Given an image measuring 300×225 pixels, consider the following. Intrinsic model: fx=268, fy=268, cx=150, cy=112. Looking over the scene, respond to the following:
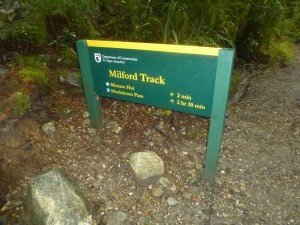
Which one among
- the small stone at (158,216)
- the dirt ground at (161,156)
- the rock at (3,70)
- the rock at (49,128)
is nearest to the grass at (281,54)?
the dirt ground at (161,156)

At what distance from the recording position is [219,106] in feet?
6.71

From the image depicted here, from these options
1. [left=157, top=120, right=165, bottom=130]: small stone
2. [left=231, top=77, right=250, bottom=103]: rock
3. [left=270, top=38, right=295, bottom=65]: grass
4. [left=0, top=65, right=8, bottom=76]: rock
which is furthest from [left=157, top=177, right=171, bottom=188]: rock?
[left=270, top=38, right=295, bottom=65]: grass

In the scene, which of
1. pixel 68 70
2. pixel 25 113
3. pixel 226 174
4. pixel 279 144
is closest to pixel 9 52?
pixel 68 70

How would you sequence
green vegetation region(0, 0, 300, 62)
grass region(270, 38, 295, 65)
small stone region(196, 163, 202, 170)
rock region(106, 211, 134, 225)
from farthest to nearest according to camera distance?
grass region(270, 38, 295, 65) → green vegetation region(0, 0, 300, 62) → small stone region(196, 163, 202, 170) → rock region(106, 211, 134, 225)

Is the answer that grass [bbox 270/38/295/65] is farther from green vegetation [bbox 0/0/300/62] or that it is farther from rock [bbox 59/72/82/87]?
rock [bbox 59/72/82/87]

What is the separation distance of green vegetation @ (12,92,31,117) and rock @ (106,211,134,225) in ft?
4.55

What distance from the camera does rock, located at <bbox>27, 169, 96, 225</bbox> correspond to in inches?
83.8

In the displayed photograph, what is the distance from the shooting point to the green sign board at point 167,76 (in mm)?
1977

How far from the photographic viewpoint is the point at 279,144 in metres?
3.11

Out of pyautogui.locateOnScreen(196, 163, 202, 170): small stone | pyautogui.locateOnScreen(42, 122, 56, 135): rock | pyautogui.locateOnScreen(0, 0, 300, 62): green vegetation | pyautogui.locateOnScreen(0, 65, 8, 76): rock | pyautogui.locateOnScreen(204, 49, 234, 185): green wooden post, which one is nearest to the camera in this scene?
pyautogui.locateOnScreen(204, 49, 234, 185): green wooden post

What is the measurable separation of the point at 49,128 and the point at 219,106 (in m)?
1.80

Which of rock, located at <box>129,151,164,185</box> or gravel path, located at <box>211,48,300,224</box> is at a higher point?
rock, located at <box>129,151,164,185</box>

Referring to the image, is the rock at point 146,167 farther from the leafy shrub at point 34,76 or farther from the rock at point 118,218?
the leafy shrub at point 34,76

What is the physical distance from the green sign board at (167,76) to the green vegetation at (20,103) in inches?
26.9
